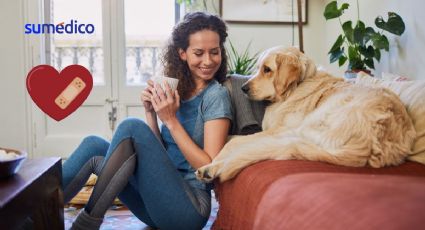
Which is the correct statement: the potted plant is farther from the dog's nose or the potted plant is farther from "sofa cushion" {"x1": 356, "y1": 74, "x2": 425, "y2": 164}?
"sofa cushion" {"x1": 356, "y1": 74, "x2": 425, "y2": 164}

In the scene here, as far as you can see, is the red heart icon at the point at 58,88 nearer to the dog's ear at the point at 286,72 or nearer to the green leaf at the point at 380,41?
the dog's ear at the point at 286,72

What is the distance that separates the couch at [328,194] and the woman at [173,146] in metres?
0.12

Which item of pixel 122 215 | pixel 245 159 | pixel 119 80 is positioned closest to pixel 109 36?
pixel 119 80

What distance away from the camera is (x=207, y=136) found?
4.58ft

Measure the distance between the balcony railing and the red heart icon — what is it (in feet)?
5.57

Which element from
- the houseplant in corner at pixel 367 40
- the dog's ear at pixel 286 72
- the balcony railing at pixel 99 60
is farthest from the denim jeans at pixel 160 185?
the balcony railing at pixel 99 60

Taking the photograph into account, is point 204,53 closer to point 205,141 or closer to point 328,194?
point 205,141

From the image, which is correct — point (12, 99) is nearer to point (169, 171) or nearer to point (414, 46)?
point (169, 171)

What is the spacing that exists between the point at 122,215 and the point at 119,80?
1.43 meters

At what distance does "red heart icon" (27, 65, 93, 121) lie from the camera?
1.55 meters

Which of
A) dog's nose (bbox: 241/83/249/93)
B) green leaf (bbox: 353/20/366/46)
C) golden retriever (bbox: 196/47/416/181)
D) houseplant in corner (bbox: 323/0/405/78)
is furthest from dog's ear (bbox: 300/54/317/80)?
green leaf (bbox: 353/20/366/46)

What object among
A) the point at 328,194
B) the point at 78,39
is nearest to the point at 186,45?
the point at 328,194

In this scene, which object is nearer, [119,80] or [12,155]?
[12,155]

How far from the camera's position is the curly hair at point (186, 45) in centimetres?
153
